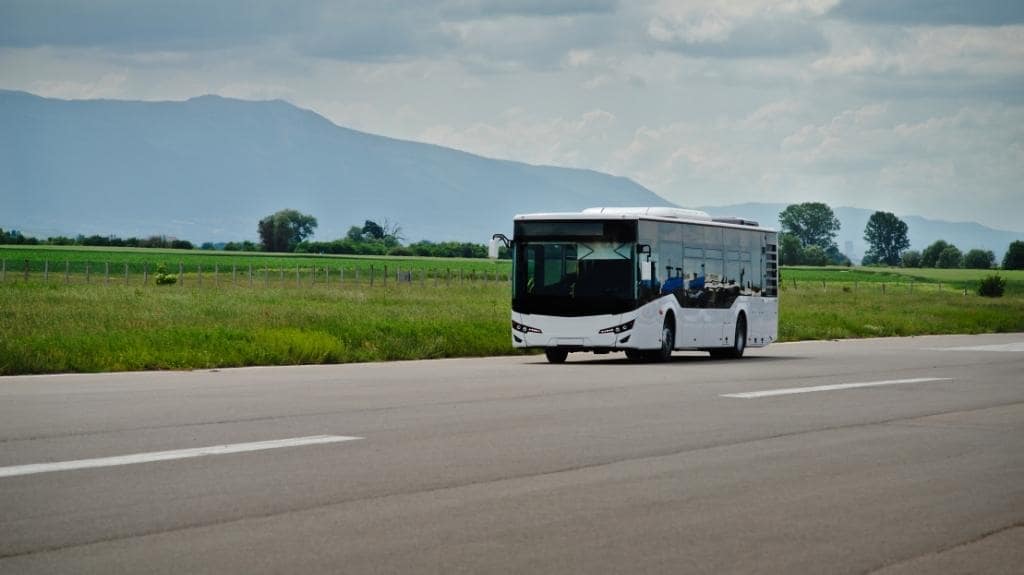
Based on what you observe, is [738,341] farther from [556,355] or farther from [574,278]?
[574,278]

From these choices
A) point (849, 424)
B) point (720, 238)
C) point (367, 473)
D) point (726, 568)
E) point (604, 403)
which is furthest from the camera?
point (720, 238)

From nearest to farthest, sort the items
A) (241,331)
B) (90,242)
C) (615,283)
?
(241,331) → (615,283) → (90,242)

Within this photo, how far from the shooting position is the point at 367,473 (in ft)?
35.8

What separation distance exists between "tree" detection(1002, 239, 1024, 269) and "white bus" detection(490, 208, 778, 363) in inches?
6695

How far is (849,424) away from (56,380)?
1058 centimetres

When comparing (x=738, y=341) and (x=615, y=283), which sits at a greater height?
(x=615, y=283)

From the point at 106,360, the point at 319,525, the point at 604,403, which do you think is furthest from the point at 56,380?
the point at 319,525

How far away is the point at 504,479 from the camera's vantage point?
10.8 metres

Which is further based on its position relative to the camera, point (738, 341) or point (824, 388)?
point (738, 341)

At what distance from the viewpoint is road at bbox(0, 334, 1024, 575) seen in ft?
26.4

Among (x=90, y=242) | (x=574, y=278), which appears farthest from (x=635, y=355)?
(x=90, y=242)

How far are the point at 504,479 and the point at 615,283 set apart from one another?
17.7 meters

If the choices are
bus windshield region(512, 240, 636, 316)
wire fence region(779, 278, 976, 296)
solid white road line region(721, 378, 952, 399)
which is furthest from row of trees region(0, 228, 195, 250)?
solid white road line region(721, 378, 952, 399)

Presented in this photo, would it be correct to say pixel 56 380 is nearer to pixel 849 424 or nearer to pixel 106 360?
pixel 106 360
